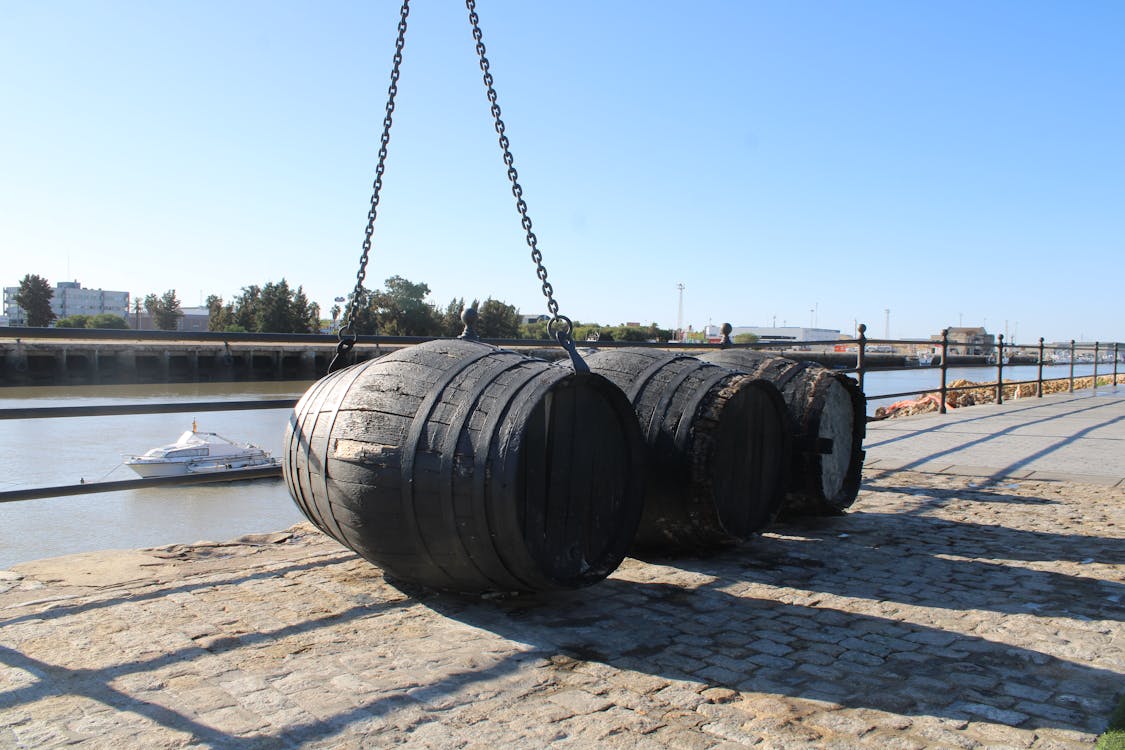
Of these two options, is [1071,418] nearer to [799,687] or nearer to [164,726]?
[799,687]

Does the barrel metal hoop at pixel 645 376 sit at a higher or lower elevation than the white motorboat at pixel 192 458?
higher

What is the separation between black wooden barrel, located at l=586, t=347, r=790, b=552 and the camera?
12.2 ft

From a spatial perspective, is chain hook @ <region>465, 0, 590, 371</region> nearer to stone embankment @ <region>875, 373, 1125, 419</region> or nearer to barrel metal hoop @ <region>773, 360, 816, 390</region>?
barrel metal hoop @ <region>773, 360, 816, 390</region>

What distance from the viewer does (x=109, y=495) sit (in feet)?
66.9

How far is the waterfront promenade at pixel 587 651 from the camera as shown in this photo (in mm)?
2164

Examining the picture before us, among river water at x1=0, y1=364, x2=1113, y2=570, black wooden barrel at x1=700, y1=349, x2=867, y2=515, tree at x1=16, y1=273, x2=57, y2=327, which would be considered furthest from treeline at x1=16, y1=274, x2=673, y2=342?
black wooden barrel at x1=700, y1=349, x2=867, y2=515

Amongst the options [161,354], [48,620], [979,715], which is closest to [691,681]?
[979,715]

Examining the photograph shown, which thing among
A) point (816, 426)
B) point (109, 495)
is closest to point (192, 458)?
point (109, 495)

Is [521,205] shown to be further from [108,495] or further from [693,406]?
[108,495]

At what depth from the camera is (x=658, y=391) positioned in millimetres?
3906

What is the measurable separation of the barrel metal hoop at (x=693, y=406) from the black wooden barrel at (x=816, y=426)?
54cm

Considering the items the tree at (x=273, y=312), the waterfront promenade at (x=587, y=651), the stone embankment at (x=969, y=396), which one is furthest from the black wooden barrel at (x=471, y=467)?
the tree at (x=273, y=312)

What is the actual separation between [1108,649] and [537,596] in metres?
2.10

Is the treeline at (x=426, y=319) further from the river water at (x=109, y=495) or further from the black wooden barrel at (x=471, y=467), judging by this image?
the black wooden barrel at (x=471, y=467)
